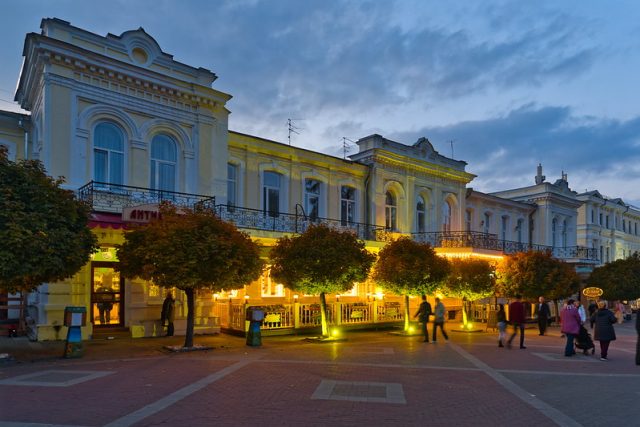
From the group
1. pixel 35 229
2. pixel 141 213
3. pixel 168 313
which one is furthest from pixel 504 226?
pixel 35 229

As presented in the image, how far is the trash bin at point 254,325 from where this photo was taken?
50.8ft

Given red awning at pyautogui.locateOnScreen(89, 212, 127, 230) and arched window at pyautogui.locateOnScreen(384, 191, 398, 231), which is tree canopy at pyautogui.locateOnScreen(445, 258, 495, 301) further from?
red awning at pyautogui.locateOnScreen(89, 212, 127, 230)

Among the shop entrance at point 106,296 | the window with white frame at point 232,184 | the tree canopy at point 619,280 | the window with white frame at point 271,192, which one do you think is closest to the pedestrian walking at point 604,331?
the window with white frame at point 271,192

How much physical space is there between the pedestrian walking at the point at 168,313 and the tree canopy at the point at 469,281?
36.3 feet

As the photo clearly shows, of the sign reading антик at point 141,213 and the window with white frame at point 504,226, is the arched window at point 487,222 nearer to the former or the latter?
the window with white frame at point 504,226

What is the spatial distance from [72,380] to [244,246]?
559 centimetres

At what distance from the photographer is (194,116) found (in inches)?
736

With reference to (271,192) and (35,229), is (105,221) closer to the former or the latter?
(35,229)

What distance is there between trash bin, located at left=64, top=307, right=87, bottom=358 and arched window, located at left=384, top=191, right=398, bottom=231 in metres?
16.3

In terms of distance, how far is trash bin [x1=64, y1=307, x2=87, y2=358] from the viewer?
12.7 m

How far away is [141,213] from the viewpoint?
15.1 m

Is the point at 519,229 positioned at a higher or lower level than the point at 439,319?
higher

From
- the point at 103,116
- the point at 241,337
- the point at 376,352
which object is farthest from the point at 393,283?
the point at 103,116

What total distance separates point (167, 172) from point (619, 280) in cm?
2676
